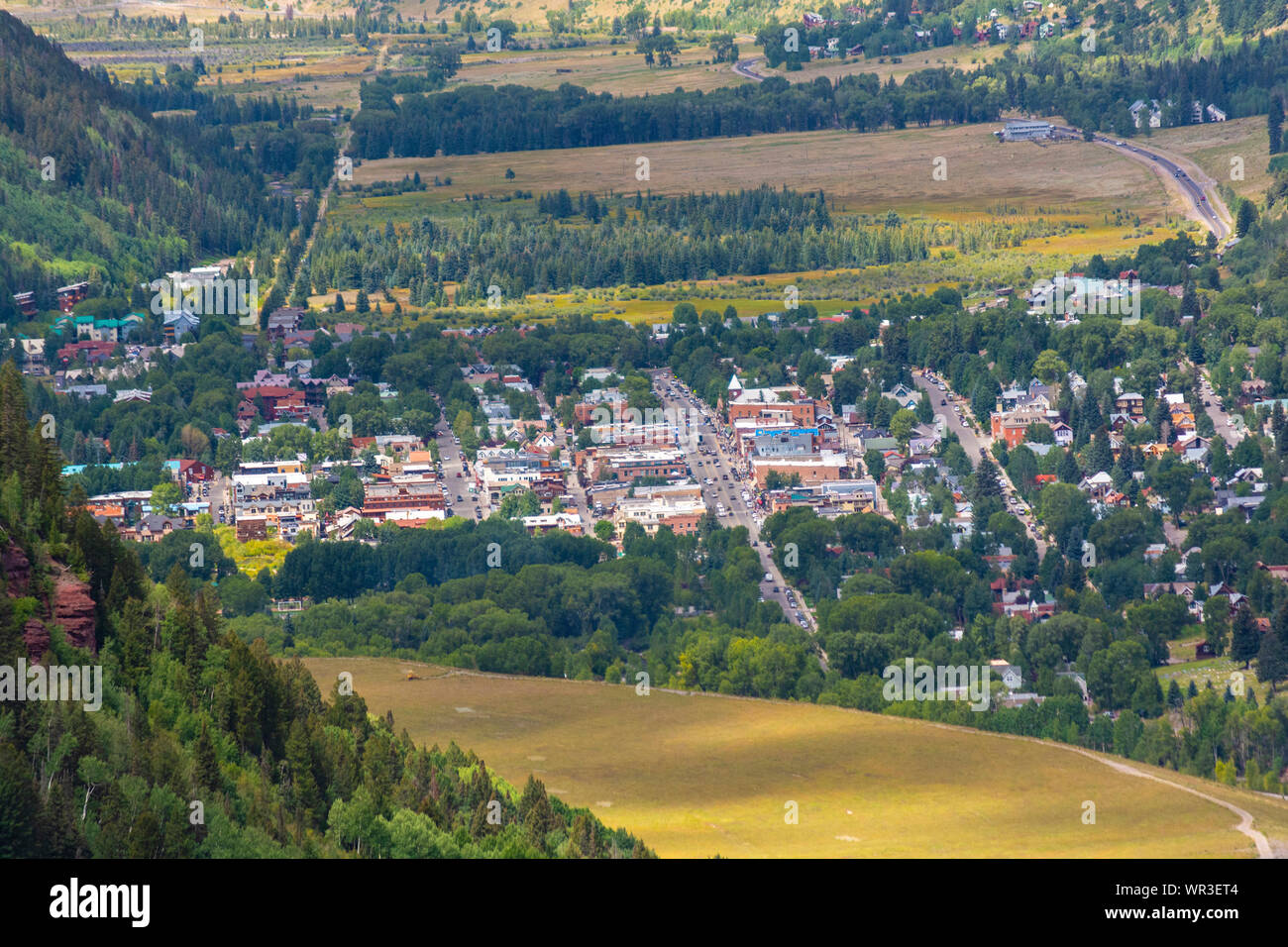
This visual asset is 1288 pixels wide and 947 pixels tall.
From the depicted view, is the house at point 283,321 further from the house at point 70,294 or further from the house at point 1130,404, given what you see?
the house at point 1130,404

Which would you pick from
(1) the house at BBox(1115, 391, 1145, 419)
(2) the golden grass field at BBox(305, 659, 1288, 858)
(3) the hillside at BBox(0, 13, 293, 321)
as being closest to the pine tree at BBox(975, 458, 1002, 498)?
(1) the house at BBox(1115, 391, 1145, 419)

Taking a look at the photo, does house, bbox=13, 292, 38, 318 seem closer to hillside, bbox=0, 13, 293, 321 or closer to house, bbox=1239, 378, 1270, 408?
hillside, bbox=0, 13, 293, 321

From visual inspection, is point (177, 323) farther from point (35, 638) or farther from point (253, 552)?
point (35, 638)

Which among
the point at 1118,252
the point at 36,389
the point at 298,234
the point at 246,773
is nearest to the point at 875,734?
the point at 246,773

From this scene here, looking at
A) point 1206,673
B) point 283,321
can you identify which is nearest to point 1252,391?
point 1206,673

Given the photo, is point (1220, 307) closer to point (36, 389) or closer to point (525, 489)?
point (525, 489)
